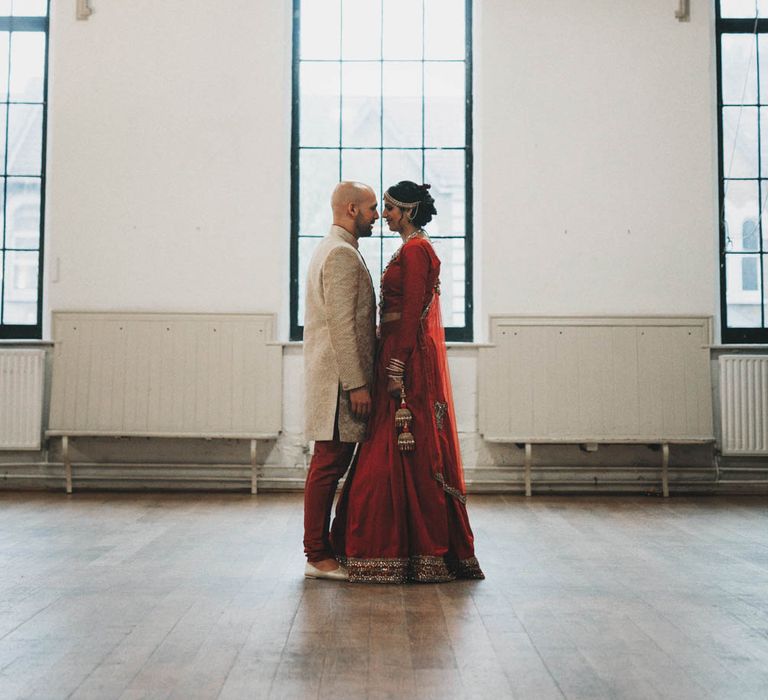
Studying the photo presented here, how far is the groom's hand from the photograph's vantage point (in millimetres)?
3117

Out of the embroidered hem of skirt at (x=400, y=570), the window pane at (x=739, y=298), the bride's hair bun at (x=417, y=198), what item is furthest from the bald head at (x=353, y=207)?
the window pane at (x=739, y=298)

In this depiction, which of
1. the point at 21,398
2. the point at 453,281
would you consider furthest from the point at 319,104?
the point at 21,398

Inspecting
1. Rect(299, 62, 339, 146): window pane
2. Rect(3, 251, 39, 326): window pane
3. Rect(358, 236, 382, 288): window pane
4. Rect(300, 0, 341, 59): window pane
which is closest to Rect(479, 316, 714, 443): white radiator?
Rect(358, 236, 382, 288): window pane

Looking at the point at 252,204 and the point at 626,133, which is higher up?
the point at 626,133

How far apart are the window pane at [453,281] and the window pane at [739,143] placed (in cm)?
190

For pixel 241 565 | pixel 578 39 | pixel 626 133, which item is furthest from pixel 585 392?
pixel 241 565

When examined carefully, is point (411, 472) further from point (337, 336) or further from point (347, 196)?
point (347, 196)

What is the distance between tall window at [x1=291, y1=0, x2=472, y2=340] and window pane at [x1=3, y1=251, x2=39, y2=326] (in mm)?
1784

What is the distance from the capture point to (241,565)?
3381mm

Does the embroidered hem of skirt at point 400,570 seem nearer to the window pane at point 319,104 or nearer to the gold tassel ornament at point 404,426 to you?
the gold tassel ornament at point 404,426

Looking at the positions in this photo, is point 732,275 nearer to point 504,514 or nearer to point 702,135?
point 702,135

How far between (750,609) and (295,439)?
3.55m

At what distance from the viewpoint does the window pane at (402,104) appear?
6.20 meters

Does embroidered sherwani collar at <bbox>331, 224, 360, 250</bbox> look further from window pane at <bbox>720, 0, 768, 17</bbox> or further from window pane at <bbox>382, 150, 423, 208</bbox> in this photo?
window pane at <bbox>720, 0, 768, 17</bbox>
